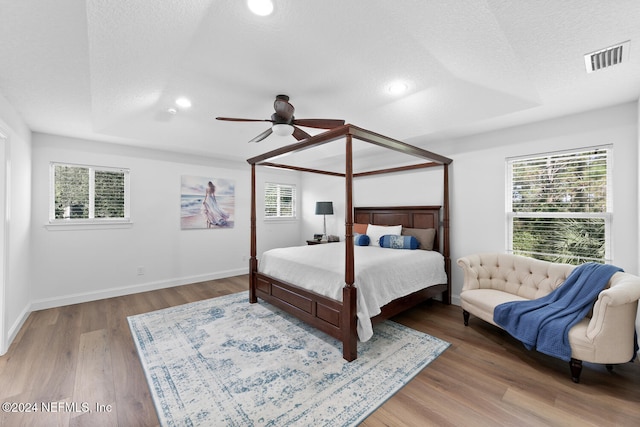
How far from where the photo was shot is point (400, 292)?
3.10 m

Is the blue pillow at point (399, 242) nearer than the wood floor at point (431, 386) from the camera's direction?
No

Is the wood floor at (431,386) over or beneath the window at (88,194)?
beneath

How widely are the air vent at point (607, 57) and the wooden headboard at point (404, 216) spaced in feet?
7.44

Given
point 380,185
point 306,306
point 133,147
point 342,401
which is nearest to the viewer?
point 342,401

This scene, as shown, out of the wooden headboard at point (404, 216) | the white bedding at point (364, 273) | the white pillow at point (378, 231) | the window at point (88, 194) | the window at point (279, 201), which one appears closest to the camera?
the white bedding at point (364, 273)

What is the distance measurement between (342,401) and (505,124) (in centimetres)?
358

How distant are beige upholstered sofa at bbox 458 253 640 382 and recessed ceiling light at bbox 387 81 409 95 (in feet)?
6.93

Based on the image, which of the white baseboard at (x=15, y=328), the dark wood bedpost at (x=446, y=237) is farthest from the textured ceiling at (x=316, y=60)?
the white baseboard at (x=15, y=328)

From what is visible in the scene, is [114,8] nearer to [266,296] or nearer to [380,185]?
[266,296]

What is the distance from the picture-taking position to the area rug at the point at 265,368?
72.2 inches

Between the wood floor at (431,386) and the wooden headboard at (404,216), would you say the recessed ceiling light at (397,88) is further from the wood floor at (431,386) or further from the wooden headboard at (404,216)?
the wood floor at (431,386)

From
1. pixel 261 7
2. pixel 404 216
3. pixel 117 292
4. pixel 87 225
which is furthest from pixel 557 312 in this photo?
pixel 87 225

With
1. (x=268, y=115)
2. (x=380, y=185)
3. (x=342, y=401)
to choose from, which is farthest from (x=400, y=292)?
(x=268, y=115)

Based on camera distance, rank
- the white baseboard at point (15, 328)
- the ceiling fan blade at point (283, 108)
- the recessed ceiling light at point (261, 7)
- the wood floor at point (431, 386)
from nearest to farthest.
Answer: the wood floor at point (431, 386)
the recessed ceiling light at point (261, 7)
the white baseboard at point (15, 328)
the ceiling fan blade at point (283, 108)
